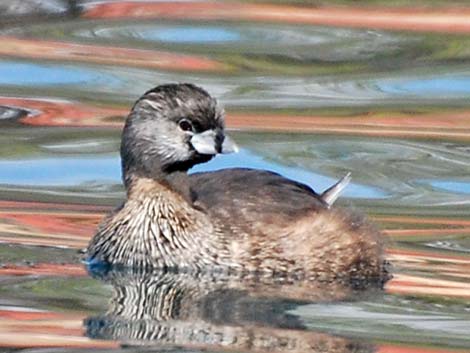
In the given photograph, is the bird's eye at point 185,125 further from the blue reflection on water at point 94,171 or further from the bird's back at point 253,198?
the blue reflection on water at point 94,171

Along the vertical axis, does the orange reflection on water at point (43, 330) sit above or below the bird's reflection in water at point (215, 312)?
above

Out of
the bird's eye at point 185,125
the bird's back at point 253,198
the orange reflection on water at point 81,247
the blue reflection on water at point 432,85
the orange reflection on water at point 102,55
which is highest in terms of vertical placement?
the bird's eye at point 185,125

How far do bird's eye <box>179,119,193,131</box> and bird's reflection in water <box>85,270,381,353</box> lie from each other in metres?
0.70

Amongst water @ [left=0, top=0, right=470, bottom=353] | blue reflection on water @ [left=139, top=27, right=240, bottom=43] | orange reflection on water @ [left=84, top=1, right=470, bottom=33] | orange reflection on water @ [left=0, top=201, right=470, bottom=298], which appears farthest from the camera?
orange reflection on water @ [left=84, top=1, right=470, bottom=33]

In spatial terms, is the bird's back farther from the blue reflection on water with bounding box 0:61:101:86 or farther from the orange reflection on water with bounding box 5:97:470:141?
the blue reflection on water with bounding box 0:61:101:86

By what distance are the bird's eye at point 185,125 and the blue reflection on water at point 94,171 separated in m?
2.02

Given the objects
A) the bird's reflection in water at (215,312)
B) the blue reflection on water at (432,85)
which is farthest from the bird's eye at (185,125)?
the blue reflection on water at (432,85)

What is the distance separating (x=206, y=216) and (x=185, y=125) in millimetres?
436

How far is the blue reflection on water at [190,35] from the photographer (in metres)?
16.5

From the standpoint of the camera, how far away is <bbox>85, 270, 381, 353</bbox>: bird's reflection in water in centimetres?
898

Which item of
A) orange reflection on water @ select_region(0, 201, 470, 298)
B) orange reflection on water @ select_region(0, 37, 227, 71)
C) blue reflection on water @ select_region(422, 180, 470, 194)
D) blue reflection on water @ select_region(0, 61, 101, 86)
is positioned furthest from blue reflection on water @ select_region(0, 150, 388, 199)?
orange reflection on water @ select_region(0, 37, 227, 71)

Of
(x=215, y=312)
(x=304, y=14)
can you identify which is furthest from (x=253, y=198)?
(x=304, y=14)

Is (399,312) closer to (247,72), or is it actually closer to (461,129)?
(461,129)

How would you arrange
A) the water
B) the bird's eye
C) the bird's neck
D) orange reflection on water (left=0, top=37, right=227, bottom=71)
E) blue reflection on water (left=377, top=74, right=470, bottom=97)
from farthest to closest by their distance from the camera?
orange reflection on water (left=0, top=37, right=227, bottom=71), blue reflection on water (left=377, top=74, right=470, bottom=97), the bird's neck, the bird's eye, the water
